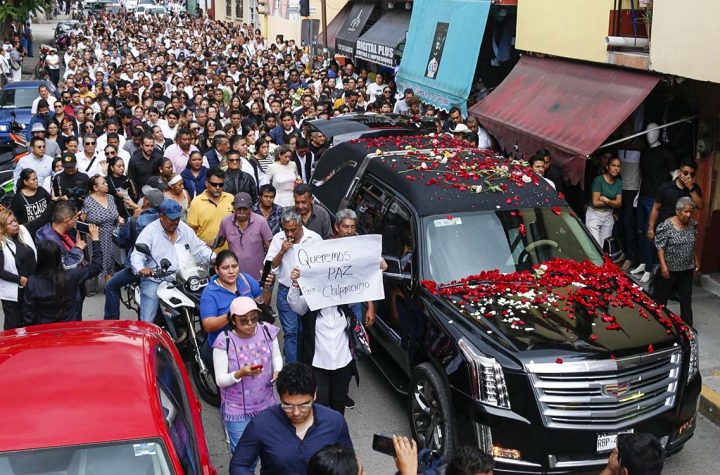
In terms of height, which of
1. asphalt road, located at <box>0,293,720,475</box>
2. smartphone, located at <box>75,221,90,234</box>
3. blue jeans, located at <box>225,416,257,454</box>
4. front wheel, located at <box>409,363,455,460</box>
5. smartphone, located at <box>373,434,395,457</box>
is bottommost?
asphalt road, located at <box>0,293,720,475</box>

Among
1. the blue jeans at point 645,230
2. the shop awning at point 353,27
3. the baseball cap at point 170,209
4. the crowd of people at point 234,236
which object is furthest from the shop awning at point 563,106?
the shop awning at point 353,27

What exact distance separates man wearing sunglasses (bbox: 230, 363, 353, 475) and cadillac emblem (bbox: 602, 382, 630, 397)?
2.24 metres

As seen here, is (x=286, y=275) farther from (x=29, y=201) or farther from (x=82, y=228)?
(x=29, y=201)

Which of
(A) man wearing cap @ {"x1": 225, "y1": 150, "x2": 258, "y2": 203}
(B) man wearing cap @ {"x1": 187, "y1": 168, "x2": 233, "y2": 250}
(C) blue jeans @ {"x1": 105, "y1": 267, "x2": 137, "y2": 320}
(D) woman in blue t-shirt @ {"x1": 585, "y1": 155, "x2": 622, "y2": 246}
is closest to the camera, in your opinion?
(C) blue jeans @ {"x1": 105, "y1": 267, "x2": 137, "y2": 320}

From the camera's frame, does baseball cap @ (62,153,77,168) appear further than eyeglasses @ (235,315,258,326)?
Yes

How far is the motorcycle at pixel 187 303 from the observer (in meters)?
7.98

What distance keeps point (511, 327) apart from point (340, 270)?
1.33m

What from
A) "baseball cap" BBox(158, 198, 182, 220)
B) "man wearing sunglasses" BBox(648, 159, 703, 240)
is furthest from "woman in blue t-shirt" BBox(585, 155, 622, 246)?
"baseball cap" BBox(158, 198, 182, 220)

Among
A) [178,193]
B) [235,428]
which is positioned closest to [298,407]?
[235,428]

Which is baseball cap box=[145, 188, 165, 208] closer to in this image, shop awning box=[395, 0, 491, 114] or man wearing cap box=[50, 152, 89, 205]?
man wearing cap box=[50, 152, 89, 205]

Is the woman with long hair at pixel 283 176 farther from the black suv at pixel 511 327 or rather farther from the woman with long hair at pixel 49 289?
the woman with long hair at pixel 49 289

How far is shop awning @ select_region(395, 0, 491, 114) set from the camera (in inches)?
698

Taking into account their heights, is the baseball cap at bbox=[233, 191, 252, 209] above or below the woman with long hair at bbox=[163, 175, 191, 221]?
above

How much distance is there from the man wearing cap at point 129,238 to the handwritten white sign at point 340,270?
2700 mm
